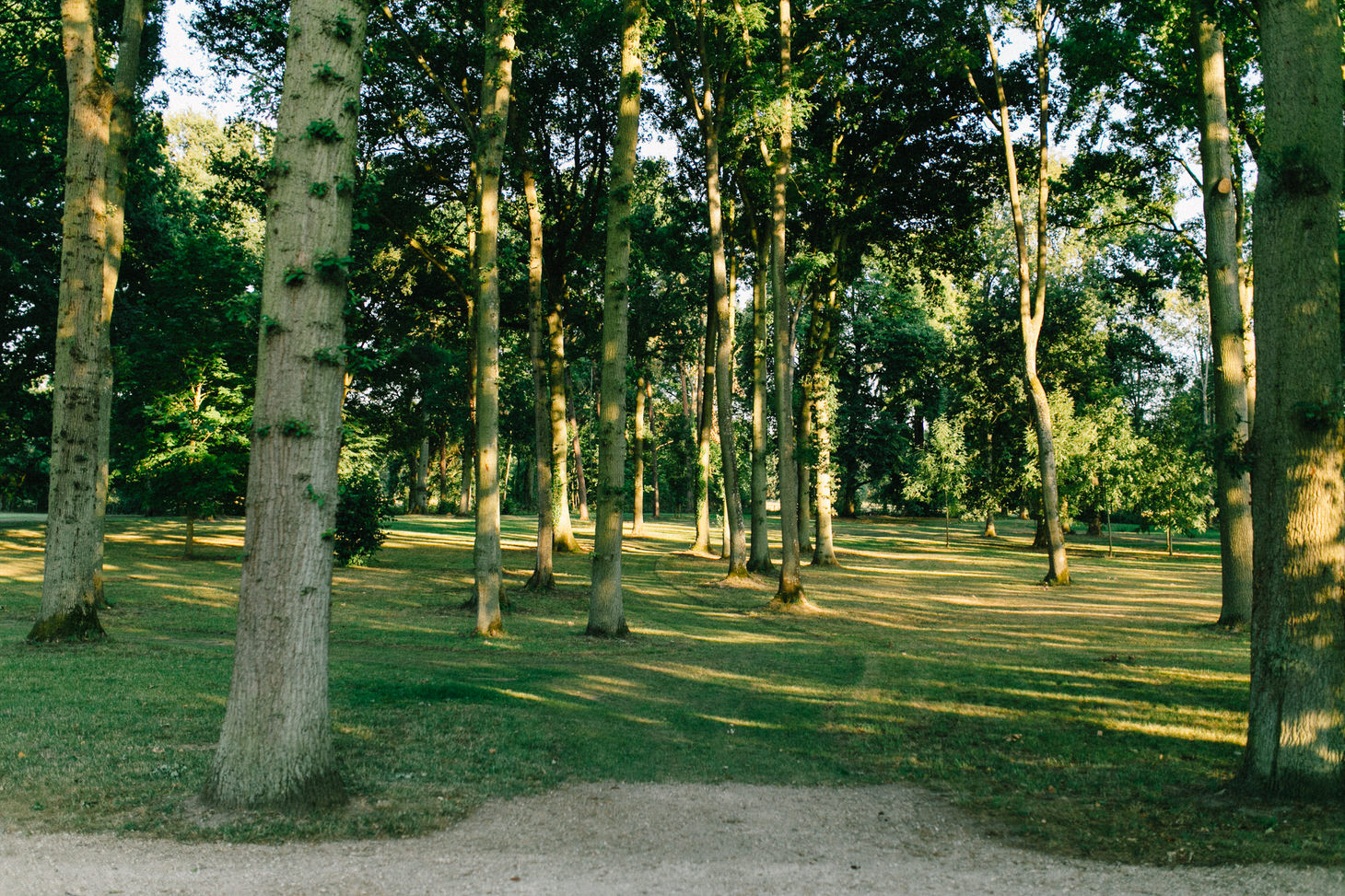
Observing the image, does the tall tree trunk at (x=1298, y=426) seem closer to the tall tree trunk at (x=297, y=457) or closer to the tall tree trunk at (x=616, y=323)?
the tall tree trunk at (x=297, y=457)

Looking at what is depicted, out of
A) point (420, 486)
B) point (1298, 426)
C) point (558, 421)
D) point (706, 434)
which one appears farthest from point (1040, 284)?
point (420, 486)

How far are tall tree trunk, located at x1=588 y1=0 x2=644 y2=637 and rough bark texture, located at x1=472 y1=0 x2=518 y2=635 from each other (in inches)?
66.7

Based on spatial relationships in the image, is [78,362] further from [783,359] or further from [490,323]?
[783,359]

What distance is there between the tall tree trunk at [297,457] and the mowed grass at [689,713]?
0.40 meters

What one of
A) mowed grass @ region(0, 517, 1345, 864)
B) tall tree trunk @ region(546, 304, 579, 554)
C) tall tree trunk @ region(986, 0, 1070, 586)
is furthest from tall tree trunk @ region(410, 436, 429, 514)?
tall tree trunk @ region(986, 0, 1070, 586)

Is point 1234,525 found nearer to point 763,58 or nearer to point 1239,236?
point 1239,236

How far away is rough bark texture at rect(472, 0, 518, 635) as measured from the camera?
A: 46.0ft

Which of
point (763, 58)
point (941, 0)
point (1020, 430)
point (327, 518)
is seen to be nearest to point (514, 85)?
point (763, 58)

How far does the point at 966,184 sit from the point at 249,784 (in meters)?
28.1

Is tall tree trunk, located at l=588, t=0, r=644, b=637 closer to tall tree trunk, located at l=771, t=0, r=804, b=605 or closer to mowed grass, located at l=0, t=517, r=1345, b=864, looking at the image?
mowed grass, located at l=0, t=517, r=1345, b=864

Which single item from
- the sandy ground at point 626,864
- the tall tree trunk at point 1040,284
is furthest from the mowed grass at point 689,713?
the tall tree trunk at point 1040,284

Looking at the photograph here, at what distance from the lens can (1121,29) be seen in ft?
65.3

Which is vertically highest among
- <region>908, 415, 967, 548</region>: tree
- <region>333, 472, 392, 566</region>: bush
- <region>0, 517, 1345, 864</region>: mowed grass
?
<region>908, 415, 967, 548</region>: tree

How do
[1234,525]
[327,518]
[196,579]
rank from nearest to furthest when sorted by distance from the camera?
[327,518] < [1234,525] < [196,579]
